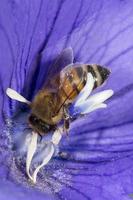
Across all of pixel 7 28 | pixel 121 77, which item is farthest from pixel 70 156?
pixel 7 28

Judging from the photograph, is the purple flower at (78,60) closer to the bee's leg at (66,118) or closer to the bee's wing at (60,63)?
the bee's wing at (60,63)

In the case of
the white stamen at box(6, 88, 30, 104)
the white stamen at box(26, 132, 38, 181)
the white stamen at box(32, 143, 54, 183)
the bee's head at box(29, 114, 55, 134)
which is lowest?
the white stamen at box(32, 143, 54, 183)

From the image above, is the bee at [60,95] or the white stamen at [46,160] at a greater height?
the bee at [60,95]

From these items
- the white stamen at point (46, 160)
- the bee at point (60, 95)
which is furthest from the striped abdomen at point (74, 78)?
the white stamen at point (46, 160)

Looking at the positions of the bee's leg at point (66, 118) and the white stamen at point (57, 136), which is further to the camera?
the white stamen at point (57, 136)

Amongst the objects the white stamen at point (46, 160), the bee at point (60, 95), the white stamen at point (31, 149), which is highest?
the bee at point (60, 95)

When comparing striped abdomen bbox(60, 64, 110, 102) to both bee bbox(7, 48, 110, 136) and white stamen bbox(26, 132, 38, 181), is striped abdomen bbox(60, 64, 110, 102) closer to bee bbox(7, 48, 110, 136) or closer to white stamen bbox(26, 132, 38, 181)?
bee bbox(7, 48, 110, 136)

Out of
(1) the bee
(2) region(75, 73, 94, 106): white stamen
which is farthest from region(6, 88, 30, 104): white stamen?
(2) region(75, 73, 94, 106): white stamen
